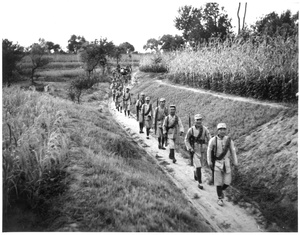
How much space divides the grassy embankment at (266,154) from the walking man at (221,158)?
55 centimetres

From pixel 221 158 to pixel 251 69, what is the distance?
6.91 meters

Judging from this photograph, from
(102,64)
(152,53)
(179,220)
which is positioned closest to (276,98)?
(179,220)

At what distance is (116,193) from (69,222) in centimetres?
104

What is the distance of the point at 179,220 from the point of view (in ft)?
14.5

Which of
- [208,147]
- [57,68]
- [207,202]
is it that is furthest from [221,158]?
[57,68]

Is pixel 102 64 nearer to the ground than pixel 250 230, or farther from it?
farther from it

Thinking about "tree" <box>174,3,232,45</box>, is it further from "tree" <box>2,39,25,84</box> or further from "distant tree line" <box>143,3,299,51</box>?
A: "tree" <box>2,39,25,84</box>

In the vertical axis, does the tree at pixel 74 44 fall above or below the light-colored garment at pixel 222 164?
above

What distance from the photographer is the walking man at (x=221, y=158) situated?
576 cm

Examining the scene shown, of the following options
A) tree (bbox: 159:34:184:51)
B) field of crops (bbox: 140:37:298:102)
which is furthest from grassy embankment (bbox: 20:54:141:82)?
tree (bbox: 159:34:184:51)

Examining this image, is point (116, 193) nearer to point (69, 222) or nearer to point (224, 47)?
point (69, 222)

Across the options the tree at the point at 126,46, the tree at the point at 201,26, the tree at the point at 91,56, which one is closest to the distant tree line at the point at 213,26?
the tree at the point at 201,26

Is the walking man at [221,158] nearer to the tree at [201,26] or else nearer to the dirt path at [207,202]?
the dirt path at [207,202]

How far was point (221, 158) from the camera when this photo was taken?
579 cm
